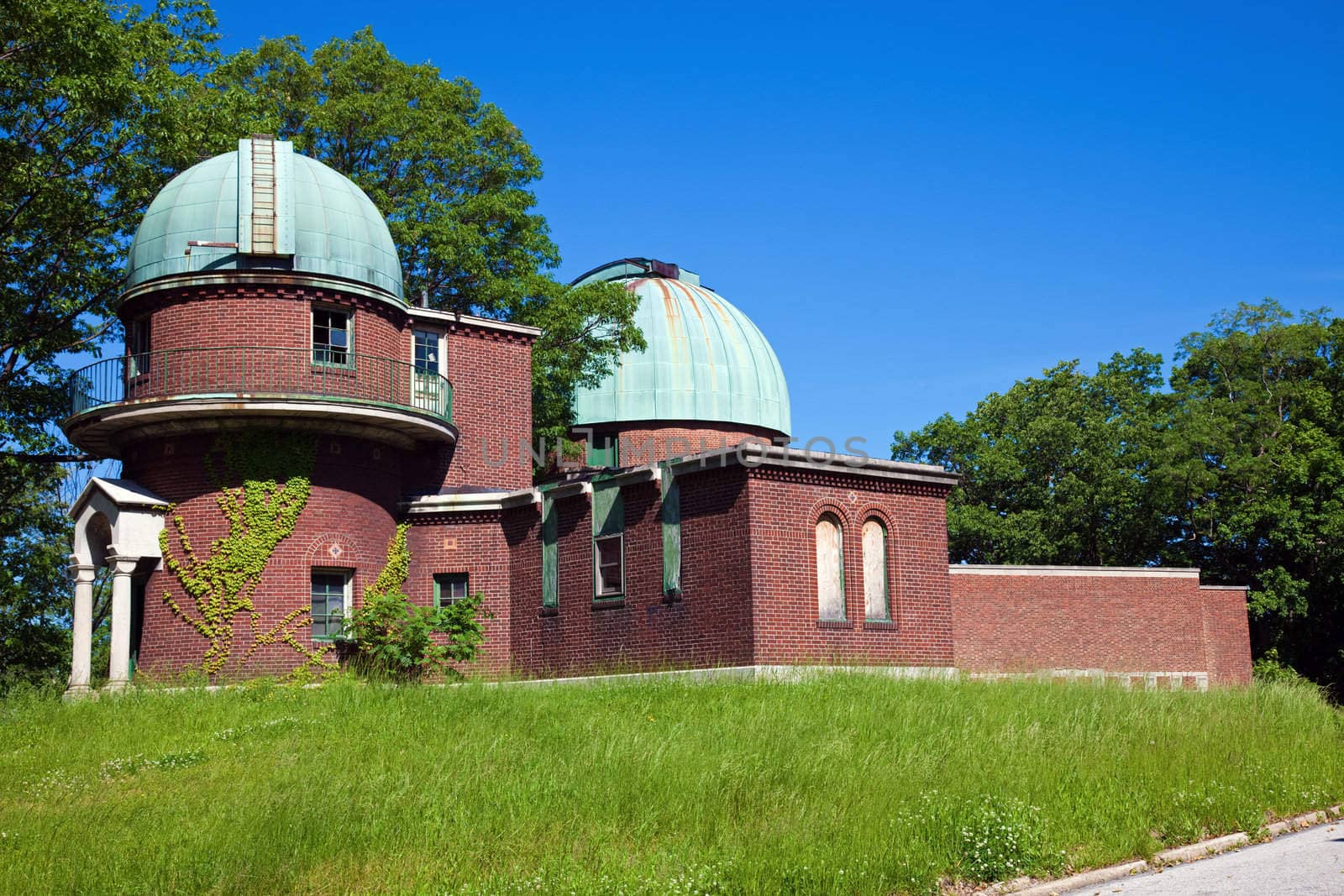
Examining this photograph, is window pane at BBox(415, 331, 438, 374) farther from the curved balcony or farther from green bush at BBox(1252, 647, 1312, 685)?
green bush at BBox(1252, 647, 1312, 685)

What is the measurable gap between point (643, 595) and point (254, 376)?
782cm

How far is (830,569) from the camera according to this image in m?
21.6

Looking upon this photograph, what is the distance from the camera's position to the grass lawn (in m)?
9.41

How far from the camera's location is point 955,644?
27.5 metres

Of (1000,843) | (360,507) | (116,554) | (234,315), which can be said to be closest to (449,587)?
(360,507)

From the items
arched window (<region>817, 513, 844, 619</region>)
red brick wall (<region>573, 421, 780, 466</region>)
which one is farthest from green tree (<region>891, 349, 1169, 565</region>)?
arched window (<region>817, 513, 844, 619</region>)

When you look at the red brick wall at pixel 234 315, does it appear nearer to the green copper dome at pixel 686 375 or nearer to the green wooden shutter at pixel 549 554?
the green wooden shutter at pixel 549 554

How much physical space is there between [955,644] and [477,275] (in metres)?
15.2

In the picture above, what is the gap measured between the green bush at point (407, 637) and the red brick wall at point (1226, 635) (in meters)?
18.2

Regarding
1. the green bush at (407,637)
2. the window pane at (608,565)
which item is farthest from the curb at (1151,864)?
the green bush at (407,637)

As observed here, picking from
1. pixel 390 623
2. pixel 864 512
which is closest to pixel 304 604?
pixel 390 623

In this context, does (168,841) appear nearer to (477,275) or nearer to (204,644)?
(204,644)

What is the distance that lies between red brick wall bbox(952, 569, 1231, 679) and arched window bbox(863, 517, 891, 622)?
5.82m

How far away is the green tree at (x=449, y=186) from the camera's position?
109 ft
